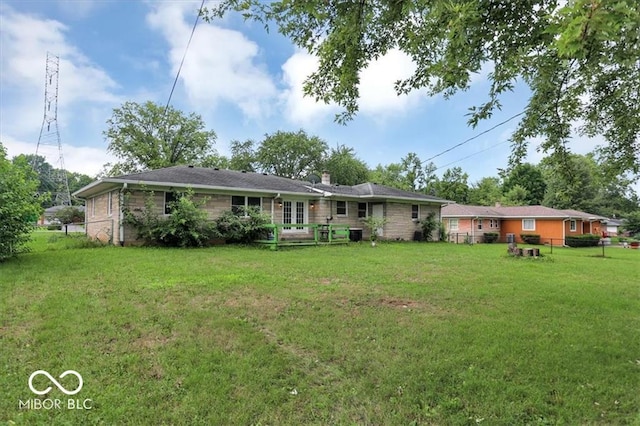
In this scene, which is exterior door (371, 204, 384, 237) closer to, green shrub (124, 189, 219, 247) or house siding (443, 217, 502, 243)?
house siding (443, 217, 502, 243)

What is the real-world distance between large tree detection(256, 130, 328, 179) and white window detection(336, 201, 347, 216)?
2391 cm

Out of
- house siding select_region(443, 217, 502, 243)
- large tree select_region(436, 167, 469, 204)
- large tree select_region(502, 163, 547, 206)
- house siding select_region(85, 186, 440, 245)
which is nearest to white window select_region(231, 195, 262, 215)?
house siding select_region(85, 186, 440, 245)

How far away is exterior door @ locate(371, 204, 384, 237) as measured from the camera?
19.2m

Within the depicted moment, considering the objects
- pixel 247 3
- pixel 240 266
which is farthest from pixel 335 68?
pixel 240 266

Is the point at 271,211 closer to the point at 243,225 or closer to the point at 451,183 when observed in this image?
the point at 243,225

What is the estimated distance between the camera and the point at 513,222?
27766mm

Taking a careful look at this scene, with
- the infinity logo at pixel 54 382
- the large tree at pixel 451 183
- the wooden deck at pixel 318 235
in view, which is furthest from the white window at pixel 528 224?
the infinity logo at pixel 54 382

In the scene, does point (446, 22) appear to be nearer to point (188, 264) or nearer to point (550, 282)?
point (550, 282)

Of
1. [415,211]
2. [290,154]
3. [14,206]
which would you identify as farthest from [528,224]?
[14,206]

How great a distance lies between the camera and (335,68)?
193 inches

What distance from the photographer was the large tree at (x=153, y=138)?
33.2m

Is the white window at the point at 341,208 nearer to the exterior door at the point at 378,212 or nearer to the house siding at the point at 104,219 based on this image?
the exterior door at the point at 378,212

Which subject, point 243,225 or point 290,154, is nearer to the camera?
point 243,225

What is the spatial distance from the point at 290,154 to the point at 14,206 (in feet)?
113
